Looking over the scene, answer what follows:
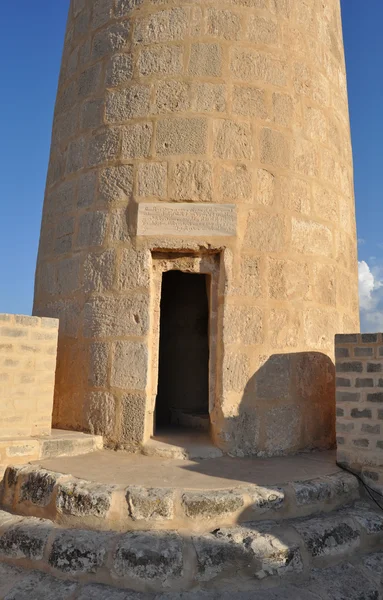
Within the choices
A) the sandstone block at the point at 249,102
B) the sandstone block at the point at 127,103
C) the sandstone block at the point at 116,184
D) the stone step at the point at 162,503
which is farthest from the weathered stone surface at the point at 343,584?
the sandstone block at the point at 127,103

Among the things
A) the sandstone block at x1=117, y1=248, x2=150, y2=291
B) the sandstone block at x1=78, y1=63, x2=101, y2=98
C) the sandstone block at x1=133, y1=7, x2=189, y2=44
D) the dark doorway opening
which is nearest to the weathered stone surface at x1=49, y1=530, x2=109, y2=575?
the sandstone block at x1=117, y1=248, x2=150, y2=291

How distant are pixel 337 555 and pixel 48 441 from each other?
2.33m

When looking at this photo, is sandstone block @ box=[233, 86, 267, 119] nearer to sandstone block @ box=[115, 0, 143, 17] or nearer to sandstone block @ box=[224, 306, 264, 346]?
sandstone block @ box=[115, 0, 143, 17]

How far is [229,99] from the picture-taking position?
460cm

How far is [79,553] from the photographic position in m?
2.82

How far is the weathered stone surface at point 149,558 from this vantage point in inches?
106

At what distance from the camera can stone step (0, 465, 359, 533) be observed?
298cm

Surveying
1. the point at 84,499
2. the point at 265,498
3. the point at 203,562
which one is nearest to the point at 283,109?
the point at 265,498

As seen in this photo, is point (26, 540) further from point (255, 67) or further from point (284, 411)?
point (255, 67)

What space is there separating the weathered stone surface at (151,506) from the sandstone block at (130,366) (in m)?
1.29

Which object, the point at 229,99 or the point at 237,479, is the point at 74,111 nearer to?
the point at 229,99

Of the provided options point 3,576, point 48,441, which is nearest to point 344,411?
point 48,441

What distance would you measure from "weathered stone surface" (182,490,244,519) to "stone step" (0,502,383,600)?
110 mm

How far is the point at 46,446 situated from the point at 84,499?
1055mm
